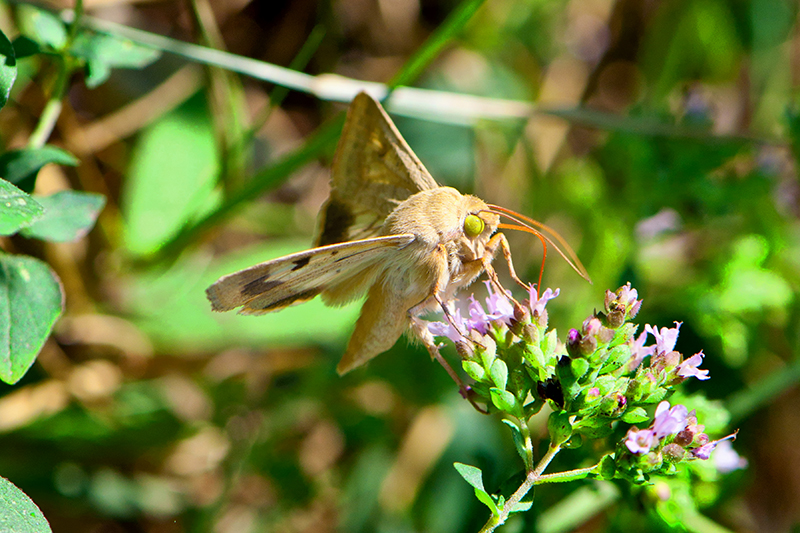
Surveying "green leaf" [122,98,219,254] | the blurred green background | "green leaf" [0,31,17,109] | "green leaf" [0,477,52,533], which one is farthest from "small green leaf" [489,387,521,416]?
"green leaf" [122,98,219,254]

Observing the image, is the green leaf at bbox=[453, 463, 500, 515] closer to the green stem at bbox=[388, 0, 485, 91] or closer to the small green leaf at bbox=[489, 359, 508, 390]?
the small green leaf at bbox=[489, 359, 508, 390]

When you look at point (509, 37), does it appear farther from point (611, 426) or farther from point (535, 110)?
point (611, 426)

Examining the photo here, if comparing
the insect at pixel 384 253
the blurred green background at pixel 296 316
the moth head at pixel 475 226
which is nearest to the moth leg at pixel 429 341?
the insect at pixel 384 253

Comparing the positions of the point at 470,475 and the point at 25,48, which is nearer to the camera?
the point at 470,475

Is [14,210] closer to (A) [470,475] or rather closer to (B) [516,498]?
(A) [470,475]

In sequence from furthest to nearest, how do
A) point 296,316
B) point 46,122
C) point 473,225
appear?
point 296,316 < point 46,122 < point 473,225

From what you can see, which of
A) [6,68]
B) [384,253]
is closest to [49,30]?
[6,68]

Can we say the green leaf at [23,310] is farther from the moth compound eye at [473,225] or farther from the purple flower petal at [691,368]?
the purple flower petal at [691,368]

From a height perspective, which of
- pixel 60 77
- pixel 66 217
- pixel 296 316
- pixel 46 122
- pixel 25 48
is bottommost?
pixel 296 316

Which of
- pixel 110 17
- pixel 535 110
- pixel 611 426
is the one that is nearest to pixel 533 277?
pixel 535 110
